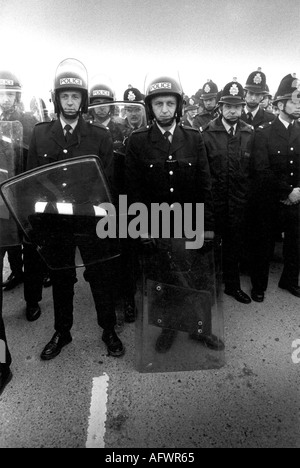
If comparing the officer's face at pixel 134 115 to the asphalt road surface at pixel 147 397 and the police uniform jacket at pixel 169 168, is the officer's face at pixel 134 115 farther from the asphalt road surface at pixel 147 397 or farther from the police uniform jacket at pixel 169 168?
the asphalt road surface at pixel 147 397

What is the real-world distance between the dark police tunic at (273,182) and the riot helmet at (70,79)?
187cm

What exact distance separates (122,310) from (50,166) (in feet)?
6.05

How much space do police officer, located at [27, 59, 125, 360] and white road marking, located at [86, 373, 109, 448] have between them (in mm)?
494

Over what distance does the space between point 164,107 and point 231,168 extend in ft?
3.64

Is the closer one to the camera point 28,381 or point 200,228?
point 28,381

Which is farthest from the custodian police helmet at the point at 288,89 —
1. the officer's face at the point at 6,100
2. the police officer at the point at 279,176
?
the officer's face at the point at 6,100

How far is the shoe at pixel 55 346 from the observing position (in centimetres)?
253

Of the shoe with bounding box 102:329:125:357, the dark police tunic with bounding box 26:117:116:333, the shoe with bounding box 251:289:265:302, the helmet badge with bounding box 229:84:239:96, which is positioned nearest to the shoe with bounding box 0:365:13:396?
the dark police tunic with bounding box 26:117:116:333

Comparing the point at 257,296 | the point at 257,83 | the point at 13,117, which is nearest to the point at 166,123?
the point at 257,296

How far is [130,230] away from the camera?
2504mm

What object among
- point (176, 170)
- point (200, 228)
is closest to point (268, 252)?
point (200, 228)

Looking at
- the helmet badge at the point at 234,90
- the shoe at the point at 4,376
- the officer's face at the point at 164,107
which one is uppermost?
the helmet badge at the point at 234,90

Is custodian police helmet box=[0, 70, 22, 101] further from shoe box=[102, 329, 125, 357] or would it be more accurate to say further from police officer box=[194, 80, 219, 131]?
police officer box=[194, 80, 219, 131]
